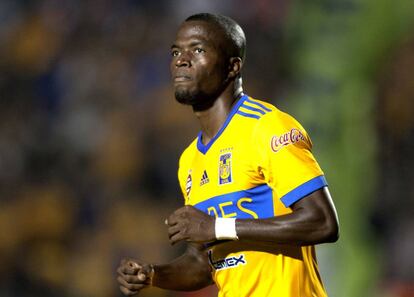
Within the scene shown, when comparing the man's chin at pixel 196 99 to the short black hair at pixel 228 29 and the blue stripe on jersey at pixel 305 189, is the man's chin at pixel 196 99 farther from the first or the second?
the blue stripe on jersey at pixel 305 189

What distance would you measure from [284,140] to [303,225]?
1.39 ft

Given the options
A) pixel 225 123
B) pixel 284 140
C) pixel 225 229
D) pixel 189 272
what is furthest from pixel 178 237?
pixel 189 272

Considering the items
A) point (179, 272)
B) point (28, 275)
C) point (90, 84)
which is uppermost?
point (90, 84)

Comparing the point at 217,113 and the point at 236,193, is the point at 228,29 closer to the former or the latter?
the point at 217,113

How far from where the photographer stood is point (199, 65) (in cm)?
434

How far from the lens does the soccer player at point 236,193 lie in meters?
3.83

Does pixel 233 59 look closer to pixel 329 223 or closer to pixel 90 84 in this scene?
pixel 329 223

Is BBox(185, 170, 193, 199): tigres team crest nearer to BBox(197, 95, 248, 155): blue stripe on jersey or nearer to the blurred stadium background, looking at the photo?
BBox(197, 95, 248, 155): blue stripe on jersey

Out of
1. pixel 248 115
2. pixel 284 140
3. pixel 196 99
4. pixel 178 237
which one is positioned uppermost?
pixel 196 99

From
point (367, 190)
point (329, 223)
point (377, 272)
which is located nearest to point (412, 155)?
point (367, 190)

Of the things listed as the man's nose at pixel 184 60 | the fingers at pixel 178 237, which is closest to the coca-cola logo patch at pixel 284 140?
the fingers at pixel 178 237

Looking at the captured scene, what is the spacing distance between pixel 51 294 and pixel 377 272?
3309 mm

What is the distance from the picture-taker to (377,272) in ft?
24.9

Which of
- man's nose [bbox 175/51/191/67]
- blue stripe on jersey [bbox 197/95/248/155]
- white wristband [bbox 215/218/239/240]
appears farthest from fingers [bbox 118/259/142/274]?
man's nose [bbox 175/51/191/67]
